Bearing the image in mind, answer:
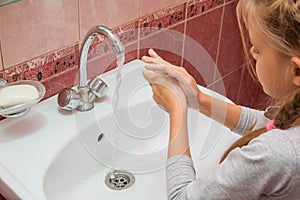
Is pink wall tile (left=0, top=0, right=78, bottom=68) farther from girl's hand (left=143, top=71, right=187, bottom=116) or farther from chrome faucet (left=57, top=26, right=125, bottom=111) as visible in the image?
girl's hand (left=143, top=71, right=187, bottom=116)

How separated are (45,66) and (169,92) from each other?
0.95 feet

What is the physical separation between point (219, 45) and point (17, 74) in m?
0.78

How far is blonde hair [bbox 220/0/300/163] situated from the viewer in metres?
0.68

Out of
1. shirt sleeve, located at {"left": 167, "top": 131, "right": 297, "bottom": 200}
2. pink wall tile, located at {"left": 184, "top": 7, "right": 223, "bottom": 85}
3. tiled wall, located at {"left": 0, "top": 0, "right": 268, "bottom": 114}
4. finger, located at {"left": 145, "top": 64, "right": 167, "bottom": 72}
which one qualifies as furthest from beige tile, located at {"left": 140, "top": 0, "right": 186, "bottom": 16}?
shirt sleeve, located at {"left": 167, "top": 131, "right": 297, "bottom": 200}

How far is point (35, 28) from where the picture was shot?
0.97 metres

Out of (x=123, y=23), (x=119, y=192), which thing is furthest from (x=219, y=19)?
(x=119, y=192)

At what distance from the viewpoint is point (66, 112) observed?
3.43ft

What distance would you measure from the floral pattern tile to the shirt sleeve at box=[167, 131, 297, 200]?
0.55 meters

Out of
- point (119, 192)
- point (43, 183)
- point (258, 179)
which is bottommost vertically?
point (119, 192)

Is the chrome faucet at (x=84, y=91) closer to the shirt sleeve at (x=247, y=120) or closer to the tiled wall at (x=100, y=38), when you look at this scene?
the tiled wall at (x=100, y=38)

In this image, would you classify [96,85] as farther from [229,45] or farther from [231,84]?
[231,84]

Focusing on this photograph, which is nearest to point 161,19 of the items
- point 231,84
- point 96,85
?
point 96,85

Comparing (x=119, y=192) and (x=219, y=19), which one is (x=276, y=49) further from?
(x=219, y=19)

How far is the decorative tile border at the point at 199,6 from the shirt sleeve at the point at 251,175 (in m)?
0.69
